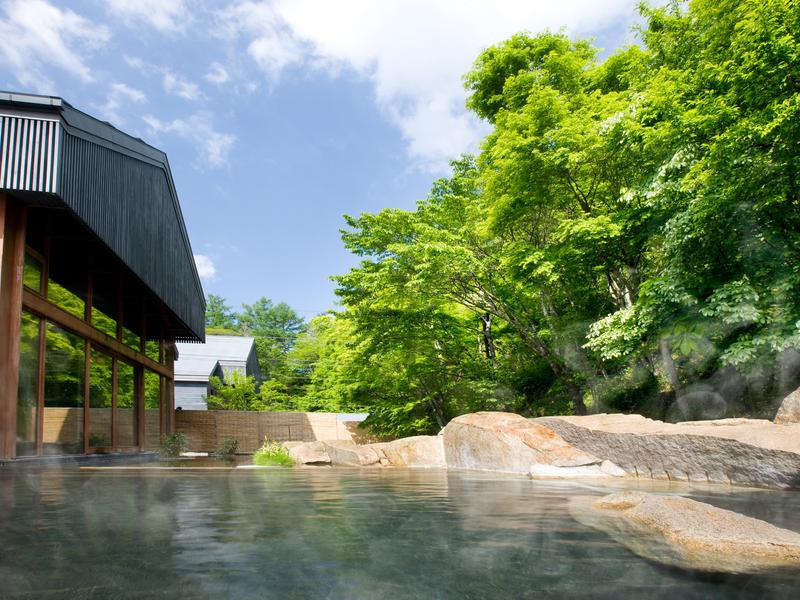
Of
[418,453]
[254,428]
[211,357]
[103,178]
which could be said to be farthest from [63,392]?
[211,357]

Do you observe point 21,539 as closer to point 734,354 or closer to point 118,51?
point 734,354

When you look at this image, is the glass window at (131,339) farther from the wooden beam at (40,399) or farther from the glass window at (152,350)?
the wooden beam at (40,399)

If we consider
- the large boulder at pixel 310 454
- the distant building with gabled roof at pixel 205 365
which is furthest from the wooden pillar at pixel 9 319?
the distant building with gabled roof at pixel 205 365

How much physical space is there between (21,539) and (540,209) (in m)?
13.2

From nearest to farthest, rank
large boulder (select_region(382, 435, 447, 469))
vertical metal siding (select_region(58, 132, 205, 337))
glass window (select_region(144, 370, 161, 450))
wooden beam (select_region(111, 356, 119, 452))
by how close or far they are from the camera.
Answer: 1. vertical metal siding (select_region(58, 132, 205, 337))
2. large boulder (select_region(382, 435, 447, 469))
3. wooden beam (select_region(111, 356, 119, 452))
4. glass window (select_region(144, 370, 161, 450))

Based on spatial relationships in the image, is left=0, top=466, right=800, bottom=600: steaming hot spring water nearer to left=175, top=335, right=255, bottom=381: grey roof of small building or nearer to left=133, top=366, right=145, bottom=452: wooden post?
left=133, top=366, right=145, bottom=452: wooden post

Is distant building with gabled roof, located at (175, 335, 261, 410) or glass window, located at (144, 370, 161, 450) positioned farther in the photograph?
distant building with gabled roof, located at (175, 335, 261, 410)

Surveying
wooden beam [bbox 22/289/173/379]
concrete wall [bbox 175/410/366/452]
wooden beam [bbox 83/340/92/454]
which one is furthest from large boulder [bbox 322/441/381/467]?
concrete wall [bbox 175/410/366/452]

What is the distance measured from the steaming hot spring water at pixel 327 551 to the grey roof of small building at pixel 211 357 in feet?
72.1

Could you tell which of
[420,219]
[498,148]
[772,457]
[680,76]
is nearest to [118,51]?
[420,219]

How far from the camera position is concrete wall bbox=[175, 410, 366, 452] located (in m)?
20.2

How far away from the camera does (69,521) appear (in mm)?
3117

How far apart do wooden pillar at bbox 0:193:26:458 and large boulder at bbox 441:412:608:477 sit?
6.83 m

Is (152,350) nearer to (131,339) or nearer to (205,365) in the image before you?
(131,339)
